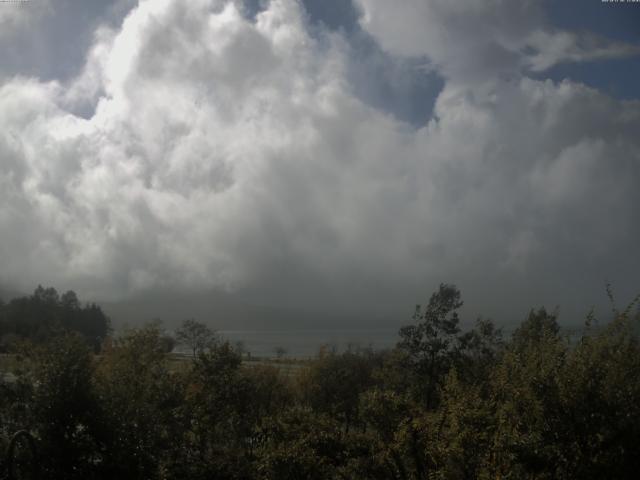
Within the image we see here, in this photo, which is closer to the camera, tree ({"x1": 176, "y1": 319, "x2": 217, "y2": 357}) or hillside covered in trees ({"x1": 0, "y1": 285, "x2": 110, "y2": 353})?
tree ({"x1": 176, "y1": 319, "x2": 217, "y2": 357})

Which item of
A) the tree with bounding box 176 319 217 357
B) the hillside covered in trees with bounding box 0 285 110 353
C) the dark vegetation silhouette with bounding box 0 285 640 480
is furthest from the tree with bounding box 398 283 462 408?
the hillside covered in trees with bounding box 0 285 110 353

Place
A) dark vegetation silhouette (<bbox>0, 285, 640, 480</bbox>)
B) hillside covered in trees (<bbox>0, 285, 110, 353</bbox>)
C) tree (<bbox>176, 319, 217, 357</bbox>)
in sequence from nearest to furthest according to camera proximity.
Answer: dark vegetation silhouette (<bbox>0, 285, 640, 480</bbox>)
tree (<bbox>176, 319, 217, 357</bbox>)
hillside covered in trees (<bbox>0, 285, 110, 353</bbox>)

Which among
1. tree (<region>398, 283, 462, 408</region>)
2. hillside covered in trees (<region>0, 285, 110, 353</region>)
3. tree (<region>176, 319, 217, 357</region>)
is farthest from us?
hillside covered in trees (<region>0, 285, 110, 353</region>)

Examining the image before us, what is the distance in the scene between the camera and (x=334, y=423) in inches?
731

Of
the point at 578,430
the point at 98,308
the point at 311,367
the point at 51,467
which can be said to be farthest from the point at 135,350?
the point at 98,308

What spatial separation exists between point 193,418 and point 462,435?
12069mm

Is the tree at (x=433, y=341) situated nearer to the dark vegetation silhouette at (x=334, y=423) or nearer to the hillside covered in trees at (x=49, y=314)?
the dark vegetation silhouette at (x=334, y=423)

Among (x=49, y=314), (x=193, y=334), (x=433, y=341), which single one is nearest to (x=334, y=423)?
(x=433, y=341)

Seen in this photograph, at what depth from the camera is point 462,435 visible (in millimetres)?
11305

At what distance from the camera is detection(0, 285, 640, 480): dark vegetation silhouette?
11.2 meters

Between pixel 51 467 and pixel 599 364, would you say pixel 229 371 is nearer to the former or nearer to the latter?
pixel 51 467

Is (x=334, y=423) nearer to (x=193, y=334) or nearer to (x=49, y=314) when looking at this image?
(x=193, y=334)

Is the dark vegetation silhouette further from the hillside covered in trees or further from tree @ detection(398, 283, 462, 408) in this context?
the hillside covered in trees

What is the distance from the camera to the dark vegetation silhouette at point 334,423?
11195 millimetres
